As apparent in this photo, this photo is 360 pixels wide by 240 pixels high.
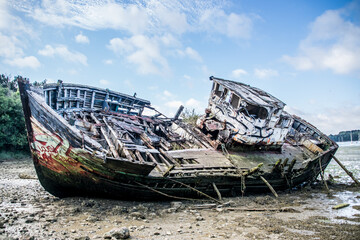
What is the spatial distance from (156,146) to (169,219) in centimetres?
401

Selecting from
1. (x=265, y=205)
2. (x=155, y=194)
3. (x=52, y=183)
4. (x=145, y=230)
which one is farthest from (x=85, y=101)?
(x=265, y=205)

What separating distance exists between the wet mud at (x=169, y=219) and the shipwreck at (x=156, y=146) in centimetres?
58

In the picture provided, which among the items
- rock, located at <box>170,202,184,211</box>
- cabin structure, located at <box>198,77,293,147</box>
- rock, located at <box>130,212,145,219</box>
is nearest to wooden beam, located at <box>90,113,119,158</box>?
rock, located at <box>130,212,145,219</box>

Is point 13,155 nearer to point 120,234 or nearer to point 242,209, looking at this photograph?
point 120,234

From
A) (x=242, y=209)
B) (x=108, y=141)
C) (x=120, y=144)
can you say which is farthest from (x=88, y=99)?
(x=242, y=209)

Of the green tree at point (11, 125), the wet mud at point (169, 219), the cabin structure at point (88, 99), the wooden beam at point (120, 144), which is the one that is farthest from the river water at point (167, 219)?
the green tree at point (11, 125)

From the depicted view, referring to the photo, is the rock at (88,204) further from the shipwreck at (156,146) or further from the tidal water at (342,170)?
the tidal water at (342,170)

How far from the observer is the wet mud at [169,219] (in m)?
5.03

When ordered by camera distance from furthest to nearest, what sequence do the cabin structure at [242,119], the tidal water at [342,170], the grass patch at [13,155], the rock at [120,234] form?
the grass patch at [13,155] → the tidal water at [342,170] → the cabin structure at [242,119] → the rock at [120,234]

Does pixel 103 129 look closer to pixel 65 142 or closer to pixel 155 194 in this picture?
pixel 65 142

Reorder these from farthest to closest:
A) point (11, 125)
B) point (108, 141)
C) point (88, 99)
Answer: point (11, 125)
point (88, 99)
point (108, 141)

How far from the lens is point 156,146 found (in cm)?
979

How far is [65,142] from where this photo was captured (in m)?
6.29

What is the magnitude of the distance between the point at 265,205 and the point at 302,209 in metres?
1.17
